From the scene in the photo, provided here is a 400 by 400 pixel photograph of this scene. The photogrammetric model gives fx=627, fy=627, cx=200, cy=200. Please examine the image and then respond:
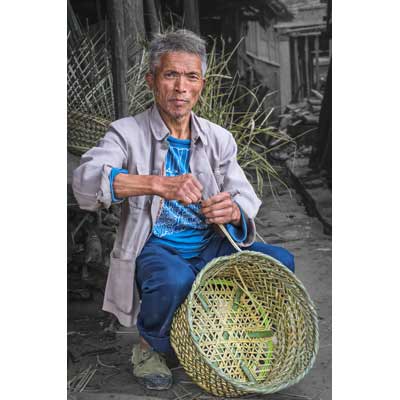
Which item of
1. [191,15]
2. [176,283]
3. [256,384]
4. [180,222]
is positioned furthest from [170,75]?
[256,384]

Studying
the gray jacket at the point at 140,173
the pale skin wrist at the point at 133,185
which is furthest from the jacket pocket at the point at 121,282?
the pale skin wrist at the point at 133,185

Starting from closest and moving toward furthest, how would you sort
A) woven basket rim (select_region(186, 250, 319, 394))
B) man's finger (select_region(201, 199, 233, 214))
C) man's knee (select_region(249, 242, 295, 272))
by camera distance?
1. woven basket rim (select_region(186, 250, 319, 394))
2. man's finger (select_region(201, 199, 233, 214))
3. man's knee (select_region(249, 242, 295, 272))

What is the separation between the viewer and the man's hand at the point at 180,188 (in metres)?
1.99

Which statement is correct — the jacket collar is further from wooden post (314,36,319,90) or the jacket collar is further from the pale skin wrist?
wooden post (314,36,319,90)

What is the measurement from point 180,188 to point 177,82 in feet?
1.25

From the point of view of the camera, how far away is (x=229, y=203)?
2119 mm

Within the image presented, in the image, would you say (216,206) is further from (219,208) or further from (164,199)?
(164,199)

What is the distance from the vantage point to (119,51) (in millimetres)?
2344

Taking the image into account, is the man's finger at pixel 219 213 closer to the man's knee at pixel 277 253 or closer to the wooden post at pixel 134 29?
the man's knee at pixel 277 253

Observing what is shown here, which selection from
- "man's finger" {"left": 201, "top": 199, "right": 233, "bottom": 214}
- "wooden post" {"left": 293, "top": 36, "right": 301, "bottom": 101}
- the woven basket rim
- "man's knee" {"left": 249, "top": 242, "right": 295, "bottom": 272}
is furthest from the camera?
"wooden post" {"left": 293, "top": 36, "right": 301, "bottom": 101}

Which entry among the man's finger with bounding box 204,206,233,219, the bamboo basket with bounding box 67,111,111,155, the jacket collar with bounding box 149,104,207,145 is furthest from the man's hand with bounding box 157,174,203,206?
the bamboo basket with bounding box 67,111,111,155

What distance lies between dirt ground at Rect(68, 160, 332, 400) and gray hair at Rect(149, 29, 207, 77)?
22.2 inches

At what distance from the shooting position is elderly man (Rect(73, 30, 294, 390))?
6.69 feet

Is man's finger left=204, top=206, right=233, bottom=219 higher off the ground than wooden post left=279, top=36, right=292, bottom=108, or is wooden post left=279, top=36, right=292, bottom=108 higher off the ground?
wooden post left=279, top=36, right=292, bottom=108
